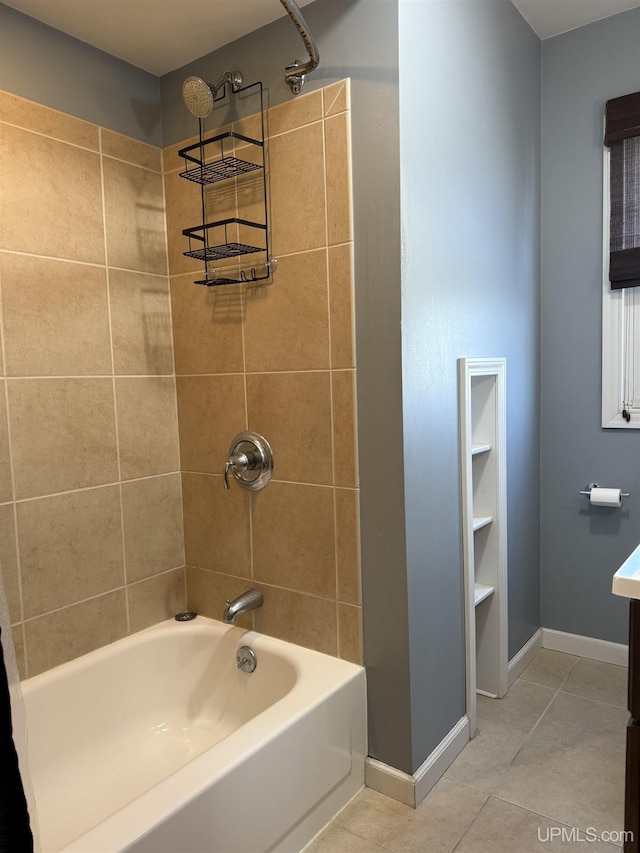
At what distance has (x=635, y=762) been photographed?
1.10 metres

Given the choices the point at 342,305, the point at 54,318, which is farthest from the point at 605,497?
the point at 54,318

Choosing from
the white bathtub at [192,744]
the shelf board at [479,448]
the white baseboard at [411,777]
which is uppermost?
the shelf board at [479,448]

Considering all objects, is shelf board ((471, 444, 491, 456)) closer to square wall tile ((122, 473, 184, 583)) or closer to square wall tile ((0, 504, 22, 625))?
square wall tile ((122, 473, 184, 583))

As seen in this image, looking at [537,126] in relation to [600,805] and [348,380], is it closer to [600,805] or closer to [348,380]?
[348,380]

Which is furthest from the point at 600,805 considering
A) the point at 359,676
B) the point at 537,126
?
the point at 537,126

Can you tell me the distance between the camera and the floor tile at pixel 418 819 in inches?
63.6

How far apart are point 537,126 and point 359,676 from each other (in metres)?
2.32

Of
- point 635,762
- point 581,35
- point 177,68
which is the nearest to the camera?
point 635,762

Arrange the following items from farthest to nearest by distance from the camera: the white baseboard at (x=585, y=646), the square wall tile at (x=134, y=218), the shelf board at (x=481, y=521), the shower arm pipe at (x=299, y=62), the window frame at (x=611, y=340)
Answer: the white baseboard at (x=585, y=646), the window frame at (x=611, y=340), the shelf board at (x=481, y=521), the square wall tile at (x=134, y=218), the shower arm pipe at (x=299, y=62)

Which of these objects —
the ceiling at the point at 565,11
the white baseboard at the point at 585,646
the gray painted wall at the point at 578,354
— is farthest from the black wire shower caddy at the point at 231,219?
the white baseboard at the point at 585,646

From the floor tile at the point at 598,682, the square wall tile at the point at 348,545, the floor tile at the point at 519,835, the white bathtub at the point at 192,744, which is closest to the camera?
the white bathtub at the point at 192,744

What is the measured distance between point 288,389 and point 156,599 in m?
0.96

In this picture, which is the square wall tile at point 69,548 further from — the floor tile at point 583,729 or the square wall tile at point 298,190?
the floor tile at point 583,729

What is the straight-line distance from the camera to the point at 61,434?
188 centimetres
